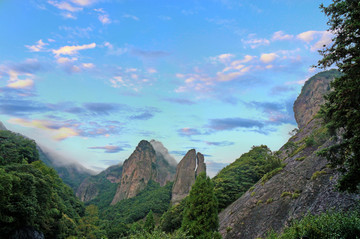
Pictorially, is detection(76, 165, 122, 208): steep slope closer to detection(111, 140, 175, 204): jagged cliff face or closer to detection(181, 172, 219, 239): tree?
detection(111, 140, 175, 204): jagged cliff face

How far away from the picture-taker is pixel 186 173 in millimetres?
111812

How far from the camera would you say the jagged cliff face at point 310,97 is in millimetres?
92506

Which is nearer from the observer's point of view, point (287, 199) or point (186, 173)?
point (287, 199)

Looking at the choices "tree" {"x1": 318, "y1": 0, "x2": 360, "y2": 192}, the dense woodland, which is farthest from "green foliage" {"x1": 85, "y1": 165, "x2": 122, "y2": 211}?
"tree" {"x1": 318, "y1": 0, "x2": 360, "y2": 192}

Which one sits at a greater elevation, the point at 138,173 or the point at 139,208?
the point at 138,173

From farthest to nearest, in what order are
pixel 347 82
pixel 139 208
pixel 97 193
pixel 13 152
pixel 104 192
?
pixel 104 192 → pixel 97 193 → pixel 139 208 → pixel 13 152 → pixel 347 82

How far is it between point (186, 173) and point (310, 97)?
6862cm

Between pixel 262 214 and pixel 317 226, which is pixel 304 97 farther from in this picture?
pixel 317 226

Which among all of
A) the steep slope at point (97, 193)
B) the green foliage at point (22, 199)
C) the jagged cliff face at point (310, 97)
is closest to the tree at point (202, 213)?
the green foliage at point (22, 199)

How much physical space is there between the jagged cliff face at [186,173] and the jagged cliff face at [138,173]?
39808mm

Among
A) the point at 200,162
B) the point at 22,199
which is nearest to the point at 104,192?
the point at 200,162

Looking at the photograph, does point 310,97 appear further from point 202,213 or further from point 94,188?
point 94,188

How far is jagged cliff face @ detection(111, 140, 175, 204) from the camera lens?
13975cm

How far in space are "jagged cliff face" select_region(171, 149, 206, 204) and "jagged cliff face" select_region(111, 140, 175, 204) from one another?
39.8 m
